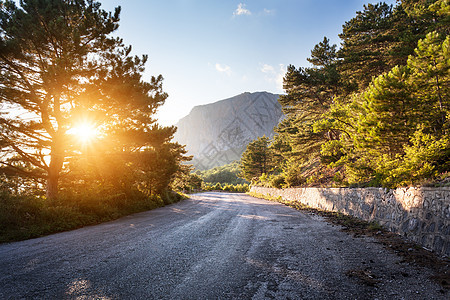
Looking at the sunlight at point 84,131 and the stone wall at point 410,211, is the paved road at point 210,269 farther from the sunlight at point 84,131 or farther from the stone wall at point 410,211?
the sunlight at point 84,131

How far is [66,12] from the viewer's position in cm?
907

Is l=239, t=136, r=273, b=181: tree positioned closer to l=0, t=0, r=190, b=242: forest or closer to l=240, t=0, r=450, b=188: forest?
l=240, t=0, r=450, b=188: forest

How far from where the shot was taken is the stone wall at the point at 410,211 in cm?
393

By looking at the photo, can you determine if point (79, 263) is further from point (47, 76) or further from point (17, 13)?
point (17, 13)

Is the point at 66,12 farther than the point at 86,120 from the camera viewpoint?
No

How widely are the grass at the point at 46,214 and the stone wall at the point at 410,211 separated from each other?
34.2ft

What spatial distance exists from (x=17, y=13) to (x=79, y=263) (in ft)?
35.1

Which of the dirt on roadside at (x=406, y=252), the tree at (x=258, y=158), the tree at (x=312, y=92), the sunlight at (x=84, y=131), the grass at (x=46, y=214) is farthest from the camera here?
the tree at (x=258, y=158)

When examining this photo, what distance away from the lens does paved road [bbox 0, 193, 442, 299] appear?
8.57 feet

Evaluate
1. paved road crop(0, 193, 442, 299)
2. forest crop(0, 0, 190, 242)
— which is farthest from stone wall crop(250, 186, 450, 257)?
forest crop(0, 0, 190, 242)

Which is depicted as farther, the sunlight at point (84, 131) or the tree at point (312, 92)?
the tree at point (312, 92)

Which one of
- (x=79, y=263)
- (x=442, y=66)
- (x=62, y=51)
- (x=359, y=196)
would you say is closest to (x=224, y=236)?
(x=79, y=263)

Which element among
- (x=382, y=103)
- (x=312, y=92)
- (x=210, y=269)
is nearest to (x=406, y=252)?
(x=210, y=269)

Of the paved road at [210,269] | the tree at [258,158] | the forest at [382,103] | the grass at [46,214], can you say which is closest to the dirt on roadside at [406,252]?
the paved road at [210,269]
